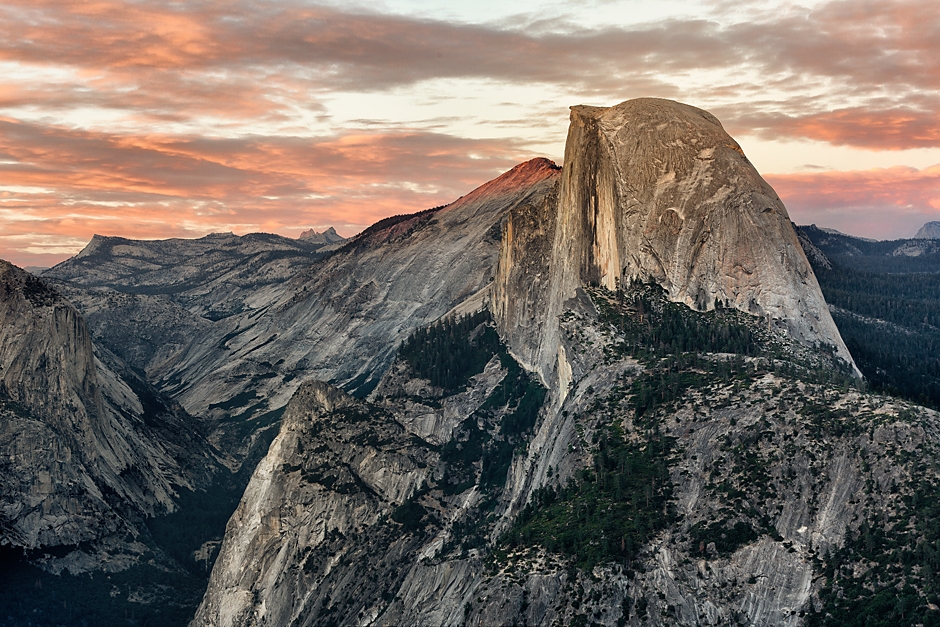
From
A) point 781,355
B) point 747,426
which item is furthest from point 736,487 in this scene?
point 781,355

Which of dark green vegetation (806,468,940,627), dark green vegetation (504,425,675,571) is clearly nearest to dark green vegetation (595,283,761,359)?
dark green vegetation (504,425,675,571)

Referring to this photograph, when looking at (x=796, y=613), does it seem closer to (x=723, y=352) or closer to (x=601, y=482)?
(x=601, y=482)

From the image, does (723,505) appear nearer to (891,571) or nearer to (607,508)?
(607,508)

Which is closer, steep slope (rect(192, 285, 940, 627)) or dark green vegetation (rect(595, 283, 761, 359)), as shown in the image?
steep slope (rect(192, 285, 940, 627))

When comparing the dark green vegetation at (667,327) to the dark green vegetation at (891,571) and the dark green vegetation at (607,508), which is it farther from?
the dark green vegetation at (891,571)

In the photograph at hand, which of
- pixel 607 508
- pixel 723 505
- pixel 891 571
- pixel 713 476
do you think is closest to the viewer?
pixel 891 571

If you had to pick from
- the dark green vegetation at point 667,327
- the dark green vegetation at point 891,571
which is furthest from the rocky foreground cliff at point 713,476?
the dark green vegetation at point 667,327

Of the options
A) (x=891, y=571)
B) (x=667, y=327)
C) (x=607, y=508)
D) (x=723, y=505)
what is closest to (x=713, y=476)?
(x=723, y=505)

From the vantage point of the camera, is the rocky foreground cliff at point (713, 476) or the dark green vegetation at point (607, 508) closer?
the rocky foreground cliff at point (713, 476)

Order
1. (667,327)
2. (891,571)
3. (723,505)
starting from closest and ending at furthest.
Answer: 1. (891,571)
2. (723,505)
3. (667,327)

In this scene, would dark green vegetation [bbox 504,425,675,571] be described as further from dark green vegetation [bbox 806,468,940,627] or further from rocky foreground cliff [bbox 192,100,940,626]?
dark green vegetation [bbox 806,468,940,627]

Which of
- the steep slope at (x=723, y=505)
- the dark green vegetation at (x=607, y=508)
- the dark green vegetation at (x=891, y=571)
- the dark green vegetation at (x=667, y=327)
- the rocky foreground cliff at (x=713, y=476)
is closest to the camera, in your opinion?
the dark green vegetation at (x=891, y=571)
